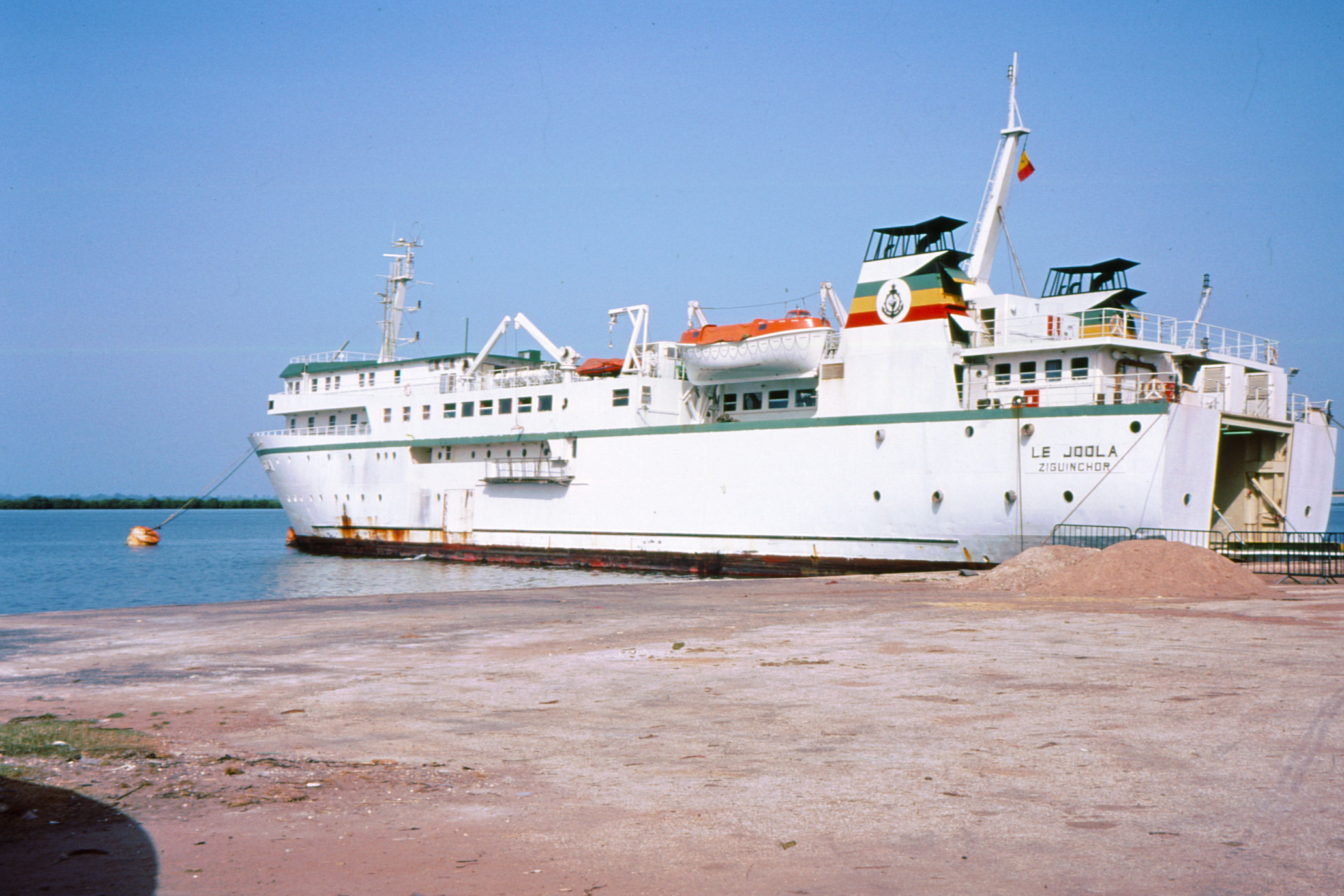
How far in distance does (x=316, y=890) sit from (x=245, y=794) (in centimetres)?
157

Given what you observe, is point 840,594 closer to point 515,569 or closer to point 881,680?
point 881,680

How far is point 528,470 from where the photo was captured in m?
37.5

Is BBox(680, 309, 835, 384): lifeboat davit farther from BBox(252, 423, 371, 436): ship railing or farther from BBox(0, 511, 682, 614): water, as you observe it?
BBox(252, 423, 371, 436): ship railing

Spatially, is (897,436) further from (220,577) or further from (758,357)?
(220,577)

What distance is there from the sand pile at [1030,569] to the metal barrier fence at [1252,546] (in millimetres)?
3027

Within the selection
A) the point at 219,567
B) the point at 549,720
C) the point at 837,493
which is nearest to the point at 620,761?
the point at 549,720

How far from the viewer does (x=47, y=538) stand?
85.4 metres

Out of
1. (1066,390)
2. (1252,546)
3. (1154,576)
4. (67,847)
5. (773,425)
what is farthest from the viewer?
(773,425)

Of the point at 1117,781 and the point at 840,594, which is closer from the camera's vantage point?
the point at 1117,781

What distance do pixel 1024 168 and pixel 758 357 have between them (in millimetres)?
8988

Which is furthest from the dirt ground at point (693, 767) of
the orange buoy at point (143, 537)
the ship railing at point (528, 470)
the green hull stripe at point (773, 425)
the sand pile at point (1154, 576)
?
the orange buoy at point (143, 537)

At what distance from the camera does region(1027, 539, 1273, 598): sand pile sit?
57.8 ft

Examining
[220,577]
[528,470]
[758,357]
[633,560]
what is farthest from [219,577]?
[758,357]

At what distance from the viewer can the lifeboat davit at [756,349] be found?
29703 mm
